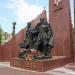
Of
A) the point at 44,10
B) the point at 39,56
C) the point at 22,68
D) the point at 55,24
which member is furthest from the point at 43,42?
the point at 44,10

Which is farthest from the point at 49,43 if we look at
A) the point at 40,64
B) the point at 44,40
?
the point at 40,64

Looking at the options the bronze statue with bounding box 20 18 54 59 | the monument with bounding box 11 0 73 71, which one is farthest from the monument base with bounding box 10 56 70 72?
the bronze statue with bounding box 20 18 54 59

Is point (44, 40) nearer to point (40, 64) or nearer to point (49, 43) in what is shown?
point (49, 43)

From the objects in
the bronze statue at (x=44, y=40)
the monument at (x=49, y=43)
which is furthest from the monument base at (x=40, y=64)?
the bronze statue at (x=44, y=40)

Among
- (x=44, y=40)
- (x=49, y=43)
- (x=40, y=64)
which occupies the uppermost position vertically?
(x=44, y=40)

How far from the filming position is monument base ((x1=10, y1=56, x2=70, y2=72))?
36.4 feet

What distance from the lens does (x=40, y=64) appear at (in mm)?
11086

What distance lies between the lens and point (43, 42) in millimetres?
12539

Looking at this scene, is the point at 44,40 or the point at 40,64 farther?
the point at 44,40

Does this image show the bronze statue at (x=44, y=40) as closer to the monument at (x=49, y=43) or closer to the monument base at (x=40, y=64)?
the monument at (x=49, y=43)

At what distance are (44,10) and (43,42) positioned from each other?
6.55 m

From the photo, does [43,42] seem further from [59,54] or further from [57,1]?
[57,1]

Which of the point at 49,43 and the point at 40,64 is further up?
the point at 49,43

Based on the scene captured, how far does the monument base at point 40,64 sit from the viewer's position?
1109cm
